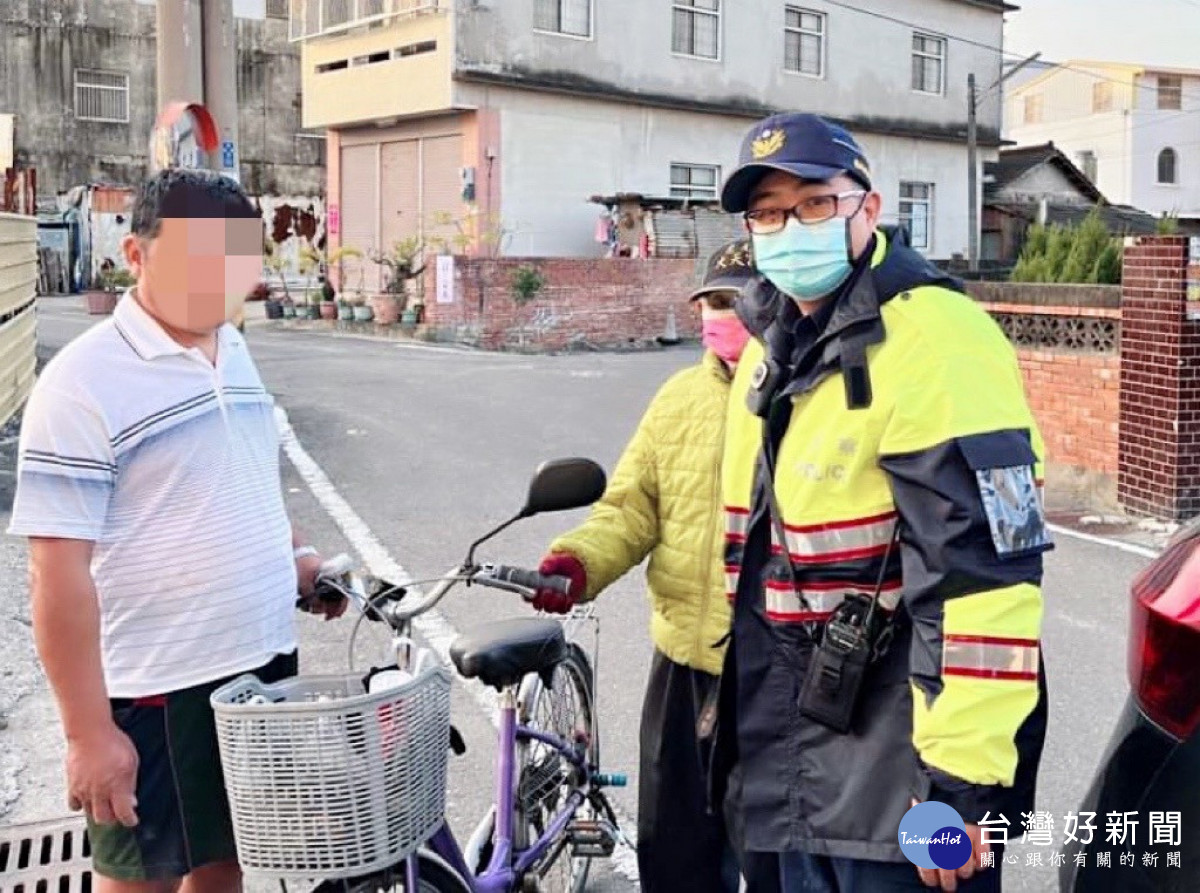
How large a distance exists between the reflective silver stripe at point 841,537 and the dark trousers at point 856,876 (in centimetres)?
57

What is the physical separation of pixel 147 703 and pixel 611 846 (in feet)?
5.07

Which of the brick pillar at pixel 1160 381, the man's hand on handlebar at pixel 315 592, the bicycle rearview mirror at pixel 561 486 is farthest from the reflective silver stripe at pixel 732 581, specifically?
the brick pillar at pixel 1160 381

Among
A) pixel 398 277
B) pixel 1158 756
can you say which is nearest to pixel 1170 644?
pixel 1158 756

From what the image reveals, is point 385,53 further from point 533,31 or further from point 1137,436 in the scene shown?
point 1137,436

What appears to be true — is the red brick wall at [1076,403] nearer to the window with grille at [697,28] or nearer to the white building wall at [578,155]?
the white building wall at [578,155]

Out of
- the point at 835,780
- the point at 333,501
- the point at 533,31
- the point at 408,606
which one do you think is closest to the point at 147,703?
the point at 408,606

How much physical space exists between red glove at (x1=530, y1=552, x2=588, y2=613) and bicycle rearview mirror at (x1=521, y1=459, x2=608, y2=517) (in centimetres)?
19

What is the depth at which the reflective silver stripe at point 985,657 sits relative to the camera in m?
2.23

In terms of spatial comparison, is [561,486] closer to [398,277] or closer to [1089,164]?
[398,277]

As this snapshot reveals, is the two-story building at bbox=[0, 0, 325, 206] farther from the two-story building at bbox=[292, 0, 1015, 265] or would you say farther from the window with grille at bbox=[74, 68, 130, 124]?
the two-story building at bbox=[292, 0, 1015, 265]

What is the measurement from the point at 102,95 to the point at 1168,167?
43048mm

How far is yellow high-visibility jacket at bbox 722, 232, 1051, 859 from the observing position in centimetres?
226

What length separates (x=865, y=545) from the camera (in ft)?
7.99

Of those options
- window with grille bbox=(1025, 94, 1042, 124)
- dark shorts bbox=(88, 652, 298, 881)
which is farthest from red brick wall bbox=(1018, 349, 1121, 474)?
window with grille bbox=(1025, 94, 1042, 124)
